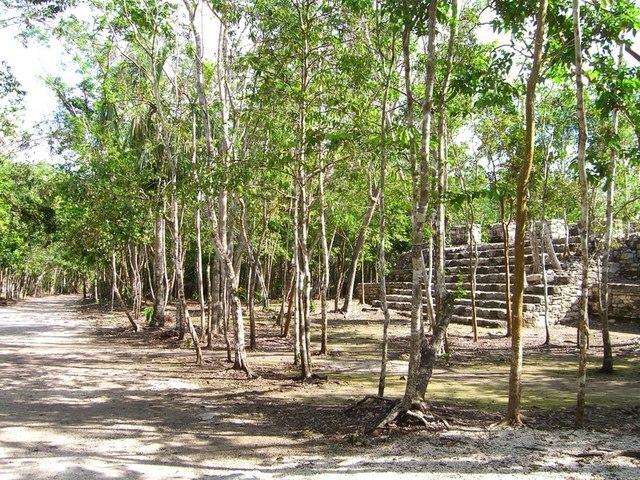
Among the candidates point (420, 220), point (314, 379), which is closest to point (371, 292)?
point (314, 379)

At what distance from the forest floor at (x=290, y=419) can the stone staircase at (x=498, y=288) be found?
3778 mm

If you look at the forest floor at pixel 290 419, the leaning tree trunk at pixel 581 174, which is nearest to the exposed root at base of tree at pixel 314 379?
the forest floor at pixel 290 419

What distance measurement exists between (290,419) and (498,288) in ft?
46.0

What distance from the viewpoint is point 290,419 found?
24.3 ft

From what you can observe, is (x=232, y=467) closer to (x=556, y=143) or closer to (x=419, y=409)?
(x=419, y=409)

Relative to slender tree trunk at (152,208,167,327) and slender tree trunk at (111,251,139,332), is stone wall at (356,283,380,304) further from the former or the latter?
slender tree trunk at (111,251,139,332)

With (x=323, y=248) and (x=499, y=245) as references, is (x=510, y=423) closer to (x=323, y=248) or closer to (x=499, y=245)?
(x=323, y=248)

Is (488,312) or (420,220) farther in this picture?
(488,312)

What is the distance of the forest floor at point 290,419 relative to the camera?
5.38 metres

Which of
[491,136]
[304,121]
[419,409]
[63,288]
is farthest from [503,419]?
[63,288]

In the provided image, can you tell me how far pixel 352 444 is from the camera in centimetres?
610

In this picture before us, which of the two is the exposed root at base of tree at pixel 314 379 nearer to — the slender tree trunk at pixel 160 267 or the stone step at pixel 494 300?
the stone step at pixel 494 300

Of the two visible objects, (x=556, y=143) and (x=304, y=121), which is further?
(x=556, y=143)

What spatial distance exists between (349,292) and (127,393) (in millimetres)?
14629
